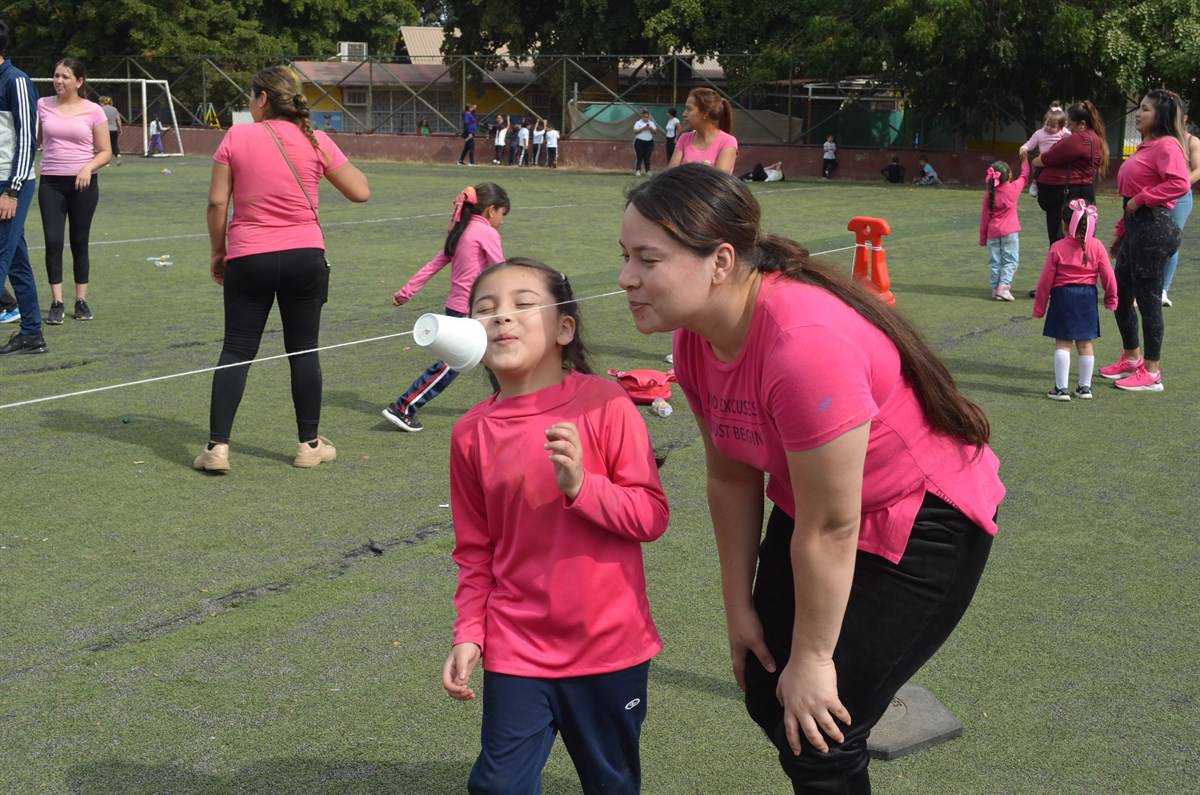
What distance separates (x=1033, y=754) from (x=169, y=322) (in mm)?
8985

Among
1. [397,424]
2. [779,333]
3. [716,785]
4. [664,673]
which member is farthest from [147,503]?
[779,333]


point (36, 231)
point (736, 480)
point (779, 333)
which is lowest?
point (36, 231)

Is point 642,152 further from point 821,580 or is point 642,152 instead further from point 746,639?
point 821,580

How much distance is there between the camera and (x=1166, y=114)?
28.0 feet

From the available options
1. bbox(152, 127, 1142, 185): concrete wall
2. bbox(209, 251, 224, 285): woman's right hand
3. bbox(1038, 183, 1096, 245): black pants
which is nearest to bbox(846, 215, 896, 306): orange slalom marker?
bbox(1038, 183, 1096, 245): black pants

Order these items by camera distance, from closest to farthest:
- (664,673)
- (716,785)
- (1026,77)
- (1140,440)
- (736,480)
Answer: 1. (736,480)
2. (716,785)
3. (664,673)
4. (1140,440)
5. (1026,77)

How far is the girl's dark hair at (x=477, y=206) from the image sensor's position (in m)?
7.36

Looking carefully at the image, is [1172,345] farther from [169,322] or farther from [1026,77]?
[1026,77]

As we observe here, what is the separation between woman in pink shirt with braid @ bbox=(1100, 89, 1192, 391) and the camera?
8.42 metres

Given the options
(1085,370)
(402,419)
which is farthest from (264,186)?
(1085,370)

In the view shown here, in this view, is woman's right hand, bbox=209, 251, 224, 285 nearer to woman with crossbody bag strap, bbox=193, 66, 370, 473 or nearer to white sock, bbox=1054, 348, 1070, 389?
woman with crossbody bag strap, bbox=193, 66, 370, 473

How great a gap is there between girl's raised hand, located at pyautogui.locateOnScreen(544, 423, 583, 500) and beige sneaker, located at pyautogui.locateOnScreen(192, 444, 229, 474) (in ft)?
14.1

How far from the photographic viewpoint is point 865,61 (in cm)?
3192

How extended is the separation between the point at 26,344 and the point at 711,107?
526 cm
